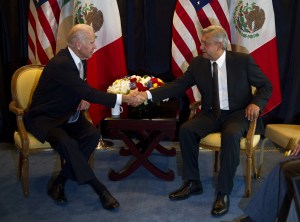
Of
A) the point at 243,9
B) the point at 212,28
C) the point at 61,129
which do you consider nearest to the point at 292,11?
the point at 243,9

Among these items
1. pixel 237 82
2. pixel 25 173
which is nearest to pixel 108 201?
pixel 25 173

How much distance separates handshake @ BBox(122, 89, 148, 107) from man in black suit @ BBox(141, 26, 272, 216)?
57mm

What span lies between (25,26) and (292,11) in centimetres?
302

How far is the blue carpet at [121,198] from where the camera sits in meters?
3.01

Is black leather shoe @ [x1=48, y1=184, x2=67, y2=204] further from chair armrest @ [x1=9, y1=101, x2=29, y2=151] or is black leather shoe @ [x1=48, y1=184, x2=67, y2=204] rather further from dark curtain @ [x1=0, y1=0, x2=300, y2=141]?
dark curtain @ [x1=0, y1=0, x2=300, y2=141]

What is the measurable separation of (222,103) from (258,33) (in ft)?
3.73

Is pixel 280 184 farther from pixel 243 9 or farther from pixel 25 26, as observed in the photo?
pixel 25 26

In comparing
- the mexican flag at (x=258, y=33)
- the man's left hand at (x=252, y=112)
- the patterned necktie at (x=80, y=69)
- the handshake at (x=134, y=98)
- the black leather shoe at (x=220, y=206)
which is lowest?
the black leather shoe at (x=220, y=206)

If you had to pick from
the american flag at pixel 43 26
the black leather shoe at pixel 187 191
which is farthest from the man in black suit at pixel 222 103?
the american flag at pixel 43 26

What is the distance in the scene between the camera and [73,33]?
→ 10.6 feet

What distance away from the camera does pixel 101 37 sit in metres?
4.37

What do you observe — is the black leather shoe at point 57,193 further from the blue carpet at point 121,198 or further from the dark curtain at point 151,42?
the dark curtain at point 151,42

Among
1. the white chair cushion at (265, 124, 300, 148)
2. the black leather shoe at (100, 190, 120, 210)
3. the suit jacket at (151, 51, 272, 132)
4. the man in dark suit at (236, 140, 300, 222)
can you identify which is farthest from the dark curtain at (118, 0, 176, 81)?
the man in dark suit at (236, 140, 300, 222)

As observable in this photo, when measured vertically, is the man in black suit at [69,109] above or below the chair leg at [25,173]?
above
